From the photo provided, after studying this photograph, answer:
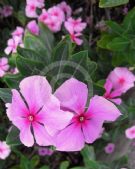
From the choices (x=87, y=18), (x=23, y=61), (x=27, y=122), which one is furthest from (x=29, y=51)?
(x=87, y=18)

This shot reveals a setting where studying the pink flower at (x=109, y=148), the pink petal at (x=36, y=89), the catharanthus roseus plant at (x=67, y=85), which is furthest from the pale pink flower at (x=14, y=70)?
the pink petal at (x=36, y=89)

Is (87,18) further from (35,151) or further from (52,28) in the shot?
(35,151)

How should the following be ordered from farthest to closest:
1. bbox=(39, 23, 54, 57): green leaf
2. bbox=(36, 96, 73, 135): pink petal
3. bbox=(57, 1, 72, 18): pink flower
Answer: bbox=(57, 1, 72, 18): pink flower → bbox=(39, 23, 54, 57): green leaf → bbox=(36, 96, 73, 135): pink petal

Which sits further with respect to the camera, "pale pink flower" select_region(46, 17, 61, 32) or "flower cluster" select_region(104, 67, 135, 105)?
"pale pink flower" select_region(46, 17, 61, 32)

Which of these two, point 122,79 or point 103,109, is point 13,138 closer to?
point 103,109

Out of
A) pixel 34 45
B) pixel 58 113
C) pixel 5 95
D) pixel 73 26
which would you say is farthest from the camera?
pixel 73 26

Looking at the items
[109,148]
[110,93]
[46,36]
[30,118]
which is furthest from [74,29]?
[30,118]

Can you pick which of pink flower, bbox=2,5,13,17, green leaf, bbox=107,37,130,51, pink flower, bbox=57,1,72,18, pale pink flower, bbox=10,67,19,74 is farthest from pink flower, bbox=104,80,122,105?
pink flower, bbox=2,5,13,17

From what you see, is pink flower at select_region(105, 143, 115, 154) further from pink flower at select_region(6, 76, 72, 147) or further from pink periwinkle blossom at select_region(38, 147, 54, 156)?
pink flower at select_region(6, 76, 72, 147)
